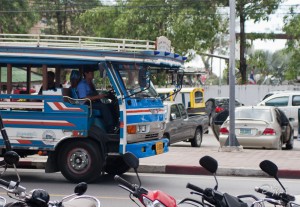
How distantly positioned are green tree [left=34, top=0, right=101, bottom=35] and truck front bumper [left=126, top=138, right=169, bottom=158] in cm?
3527

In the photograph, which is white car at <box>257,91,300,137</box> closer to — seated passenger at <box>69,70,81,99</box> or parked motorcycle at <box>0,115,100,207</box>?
seated passenger at <box>69,70,81,99</box>

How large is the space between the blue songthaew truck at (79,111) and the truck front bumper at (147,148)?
2cm

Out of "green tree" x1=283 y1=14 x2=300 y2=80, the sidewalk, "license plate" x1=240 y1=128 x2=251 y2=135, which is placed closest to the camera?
the sidewalk

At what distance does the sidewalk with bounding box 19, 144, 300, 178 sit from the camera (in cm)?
1473

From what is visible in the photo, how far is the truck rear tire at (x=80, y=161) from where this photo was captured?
12.9m

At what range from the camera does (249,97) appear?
42406mm

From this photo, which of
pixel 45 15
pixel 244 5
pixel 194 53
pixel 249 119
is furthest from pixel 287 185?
pixel 45 15

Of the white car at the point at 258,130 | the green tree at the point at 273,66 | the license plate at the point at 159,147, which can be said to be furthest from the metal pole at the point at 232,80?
the green tree at the point at 273,66

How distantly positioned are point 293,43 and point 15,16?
17.5m

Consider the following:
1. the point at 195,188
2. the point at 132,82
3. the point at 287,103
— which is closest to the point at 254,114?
the point at 132,82

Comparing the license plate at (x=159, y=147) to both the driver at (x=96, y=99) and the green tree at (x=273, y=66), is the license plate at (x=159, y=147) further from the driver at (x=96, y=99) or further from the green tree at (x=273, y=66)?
the green tree at (x=273, y=66)

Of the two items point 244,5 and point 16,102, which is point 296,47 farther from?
point 16,102

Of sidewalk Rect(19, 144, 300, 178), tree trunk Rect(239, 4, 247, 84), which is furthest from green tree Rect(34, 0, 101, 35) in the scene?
sidewalk Rect(19, 144, 300, 178)

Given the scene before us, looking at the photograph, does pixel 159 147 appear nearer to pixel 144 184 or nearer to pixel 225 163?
pixel 144 184
